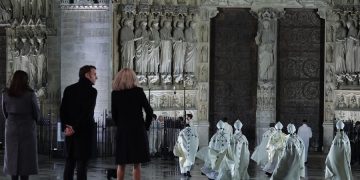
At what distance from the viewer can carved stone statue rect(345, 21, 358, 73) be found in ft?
104

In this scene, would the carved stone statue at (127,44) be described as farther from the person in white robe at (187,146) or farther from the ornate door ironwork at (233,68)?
the person in white robe at (187,146)

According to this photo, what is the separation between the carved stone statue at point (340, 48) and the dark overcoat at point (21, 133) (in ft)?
58.3

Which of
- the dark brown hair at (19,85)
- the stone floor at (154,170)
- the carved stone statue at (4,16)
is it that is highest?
the carved stone statue at (4,16)

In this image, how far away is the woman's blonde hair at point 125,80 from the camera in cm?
1555

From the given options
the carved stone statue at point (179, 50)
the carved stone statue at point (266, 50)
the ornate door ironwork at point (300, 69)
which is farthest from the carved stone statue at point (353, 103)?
the carved stone statue at point (179, 50)

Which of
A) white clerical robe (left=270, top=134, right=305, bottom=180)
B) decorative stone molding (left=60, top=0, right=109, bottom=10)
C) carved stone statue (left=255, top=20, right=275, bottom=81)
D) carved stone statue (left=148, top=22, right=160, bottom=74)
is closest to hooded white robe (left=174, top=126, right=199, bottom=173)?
Answer: white clerical robe (left=270, top=134, right=305, bottom=180)

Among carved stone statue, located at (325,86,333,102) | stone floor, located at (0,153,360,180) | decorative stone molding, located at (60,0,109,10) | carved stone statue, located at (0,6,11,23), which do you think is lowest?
stone floor, located at (0,153,360,180)

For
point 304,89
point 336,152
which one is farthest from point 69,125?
point 304,89

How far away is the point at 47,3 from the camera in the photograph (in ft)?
99.1

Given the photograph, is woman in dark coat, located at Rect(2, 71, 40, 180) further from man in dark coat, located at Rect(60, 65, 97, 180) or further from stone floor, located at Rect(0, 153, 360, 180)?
stone floor, located at Rect(0, 153, 360, 180)

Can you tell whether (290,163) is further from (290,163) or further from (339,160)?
(339,160)

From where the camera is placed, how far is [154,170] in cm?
2403

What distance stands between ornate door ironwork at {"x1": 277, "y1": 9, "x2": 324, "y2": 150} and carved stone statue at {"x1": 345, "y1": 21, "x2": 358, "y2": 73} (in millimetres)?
941

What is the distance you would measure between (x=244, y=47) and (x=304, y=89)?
2.49 m
